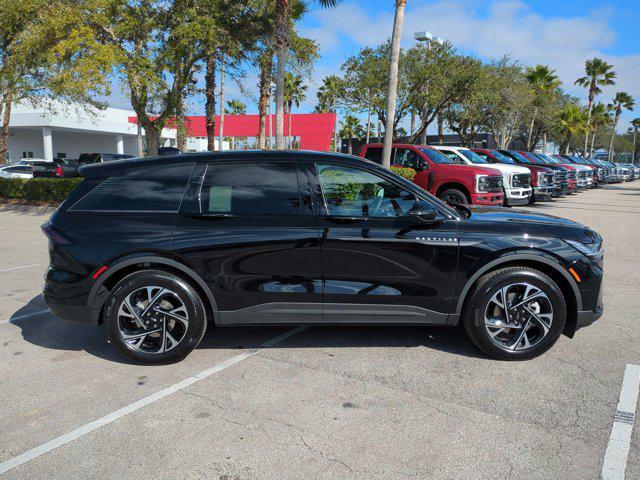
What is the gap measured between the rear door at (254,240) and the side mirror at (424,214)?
82 centimetres

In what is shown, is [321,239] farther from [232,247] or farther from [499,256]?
[499,256]

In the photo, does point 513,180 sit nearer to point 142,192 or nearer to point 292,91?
point 142,192

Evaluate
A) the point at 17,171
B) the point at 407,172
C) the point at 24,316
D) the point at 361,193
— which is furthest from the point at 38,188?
the point at 361,193

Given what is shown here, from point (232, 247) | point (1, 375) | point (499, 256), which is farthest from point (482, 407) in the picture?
point (1, 375)

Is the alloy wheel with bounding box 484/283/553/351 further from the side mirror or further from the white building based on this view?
the white building

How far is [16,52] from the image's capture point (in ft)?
45.3

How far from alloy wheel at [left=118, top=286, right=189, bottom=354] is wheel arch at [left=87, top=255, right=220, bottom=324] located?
18 centimetres

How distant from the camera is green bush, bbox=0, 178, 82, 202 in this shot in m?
15.8

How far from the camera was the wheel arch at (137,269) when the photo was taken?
13.0 feet

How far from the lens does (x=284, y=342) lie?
15.0ft

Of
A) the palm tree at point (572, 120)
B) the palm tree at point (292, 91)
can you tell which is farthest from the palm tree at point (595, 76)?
the palm tree at point (292, 91)

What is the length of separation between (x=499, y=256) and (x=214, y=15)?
36.0 ft

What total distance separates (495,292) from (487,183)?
8980 mm

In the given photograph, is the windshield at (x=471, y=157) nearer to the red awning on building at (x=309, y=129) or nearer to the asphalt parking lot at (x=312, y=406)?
the asphalt parking lot at (x=312, y=406)
